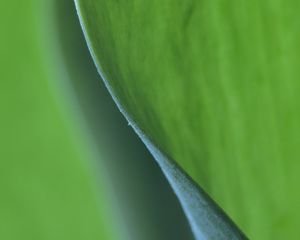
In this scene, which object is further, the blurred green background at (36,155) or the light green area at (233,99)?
the blurred green background at (36,155)

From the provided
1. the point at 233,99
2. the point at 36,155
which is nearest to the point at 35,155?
the point at 36,155

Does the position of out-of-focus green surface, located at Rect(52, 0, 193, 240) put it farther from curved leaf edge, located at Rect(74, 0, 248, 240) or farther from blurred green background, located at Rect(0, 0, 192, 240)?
blurred green background, located at Rect(0, 0, 192, 240)

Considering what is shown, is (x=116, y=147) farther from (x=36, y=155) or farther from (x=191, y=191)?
(x=36, y=155)

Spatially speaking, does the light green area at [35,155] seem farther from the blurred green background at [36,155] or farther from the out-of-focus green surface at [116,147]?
the out-of-focus green surface at [116,147]

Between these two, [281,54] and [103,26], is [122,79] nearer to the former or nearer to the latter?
[103,26]

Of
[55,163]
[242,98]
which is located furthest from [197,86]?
[55,163]

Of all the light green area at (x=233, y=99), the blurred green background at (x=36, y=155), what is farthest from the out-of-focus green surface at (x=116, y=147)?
the blurred green background at (x=36, y=155)
